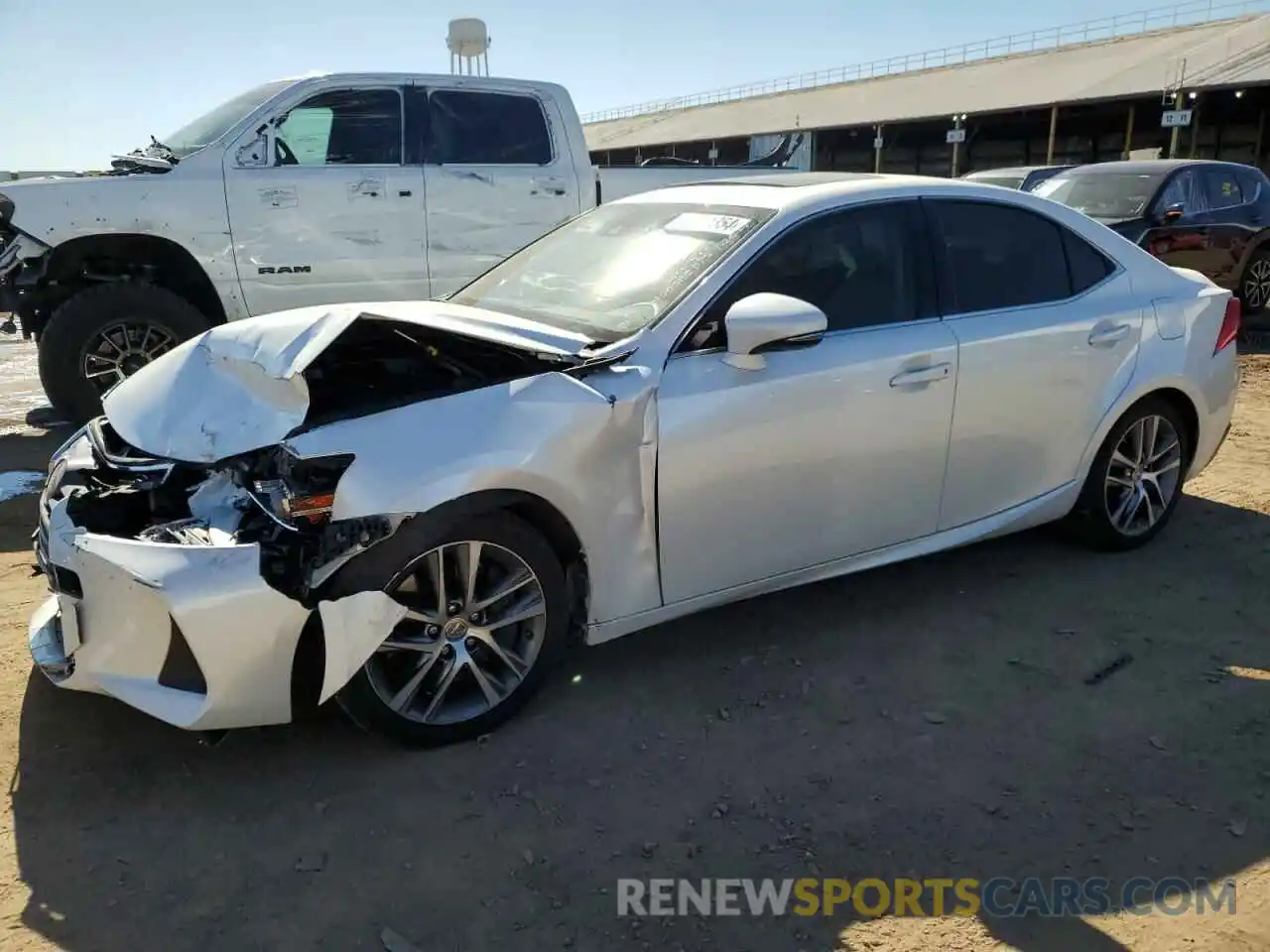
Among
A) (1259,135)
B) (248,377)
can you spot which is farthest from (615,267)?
(1259,135)

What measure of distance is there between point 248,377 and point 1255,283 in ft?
36.5

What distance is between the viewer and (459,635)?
118 inches

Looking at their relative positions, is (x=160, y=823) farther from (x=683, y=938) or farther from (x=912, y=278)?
(x=912, y=278)

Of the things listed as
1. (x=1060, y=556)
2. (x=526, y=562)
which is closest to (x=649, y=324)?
(x=526, y=562)

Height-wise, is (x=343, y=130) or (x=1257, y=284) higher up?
(x=343, y=130)

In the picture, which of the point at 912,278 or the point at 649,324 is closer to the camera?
the point at 649,324

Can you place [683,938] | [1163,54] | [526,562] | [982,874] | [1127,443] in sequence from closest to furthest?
[683,938] → [982,874] → [526,562] → [1127,443] → [1163,54]

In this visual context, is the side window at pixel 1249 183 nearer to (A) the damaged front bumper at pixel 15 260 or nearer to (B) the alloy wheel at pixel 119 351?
(B) the alloy wheel at pixel 119 351

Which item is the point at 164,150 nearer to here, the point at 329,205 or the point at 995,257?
the point at 329,205

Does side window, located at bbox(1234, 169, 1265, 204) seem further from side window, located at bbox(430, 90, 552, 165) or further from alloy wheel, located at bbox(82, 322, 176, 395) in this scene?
alloy wheel, located at bbox(82, 322, 176, 395)

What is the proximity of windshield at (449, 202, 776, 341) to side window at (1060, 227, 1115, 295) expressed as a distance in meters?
1.51

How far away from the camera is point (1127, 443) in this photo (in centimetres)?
451

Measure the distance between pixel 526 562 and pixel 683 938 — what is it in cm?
115

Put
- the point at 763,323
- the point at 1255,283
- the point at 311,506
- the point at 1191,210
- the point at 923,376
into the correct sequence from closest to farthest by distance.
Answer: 1. the point at 311,506
2. the point at 763,323
3. the point at 923,376
4. the point at 1191,210
5. the point at 1255,283
